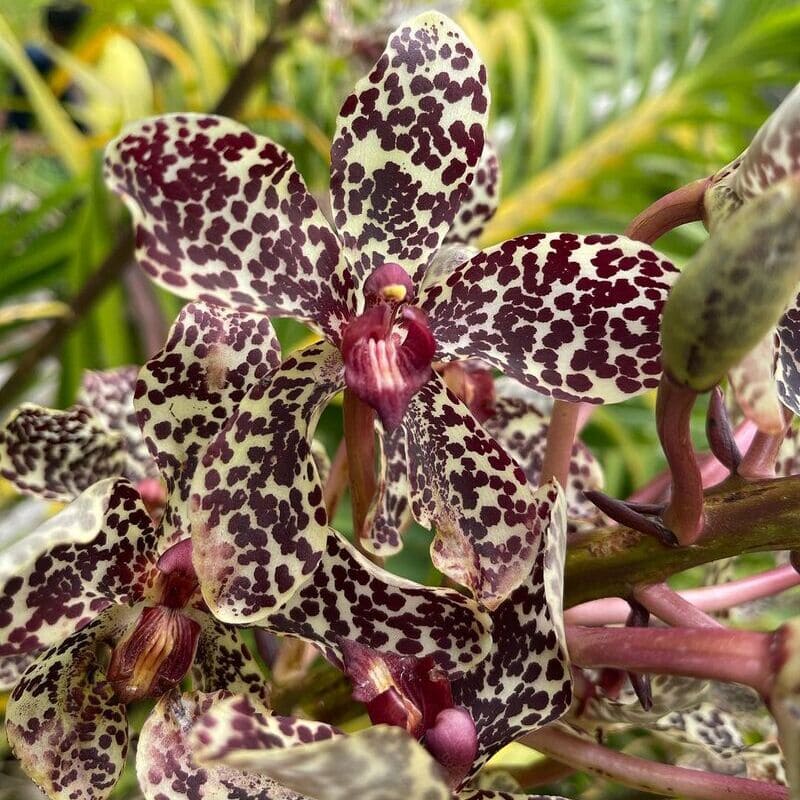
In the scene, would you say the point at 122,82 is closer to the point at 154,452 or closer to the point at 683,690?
the point at 154,452

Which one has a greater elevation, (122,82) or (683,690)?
(122,82)

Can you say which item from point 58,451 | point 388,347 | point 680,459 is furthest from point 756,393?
point 58,451

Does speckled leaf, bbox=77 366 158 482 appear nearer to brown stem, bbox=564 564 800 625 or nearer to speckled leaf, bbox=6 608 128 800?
speckled leaf, bbox=6 608 128 800

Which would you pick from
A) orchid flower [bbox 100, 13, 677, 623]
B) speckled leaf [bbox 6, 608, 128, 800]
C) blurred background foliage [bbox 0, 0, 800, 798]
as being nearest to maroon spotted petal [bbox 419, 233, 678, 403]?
orchid flower [bbox 100, 13, 677, 623]

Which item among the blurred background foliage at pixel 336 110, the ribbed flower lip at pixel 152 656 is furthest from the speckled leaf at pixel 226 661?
the blurred background foliage at pixel 336 110

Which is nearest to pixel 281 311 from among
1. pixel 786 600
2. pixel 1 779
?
pixel 786 600

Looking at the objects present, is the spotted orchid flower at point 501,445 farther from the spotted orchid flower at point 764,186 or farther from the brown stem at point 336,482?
the spotted orchid flower at point 764,186
